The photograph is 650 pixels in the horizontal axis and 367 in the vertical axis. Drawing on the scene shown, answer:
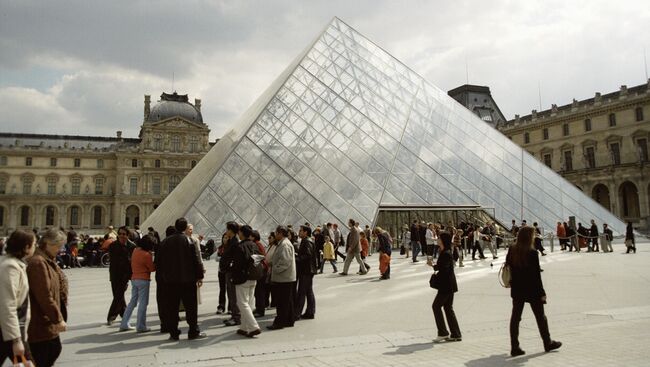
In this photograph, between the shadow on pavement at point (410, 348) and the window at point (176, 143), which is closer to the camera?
the shadow on pavement at point (410, 348)

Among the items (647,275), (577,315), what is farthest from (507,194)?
(577,315)

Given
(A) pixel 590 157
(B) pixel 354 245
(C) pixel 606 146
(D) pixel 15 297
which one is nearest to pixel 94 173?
(A) pixel 590 157

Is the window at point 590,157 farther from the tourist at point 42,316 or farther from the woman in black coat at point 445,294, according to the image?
the tourist at point 42,316

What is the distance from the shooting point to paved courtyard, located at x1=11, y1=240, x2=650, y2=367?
443 centimetres

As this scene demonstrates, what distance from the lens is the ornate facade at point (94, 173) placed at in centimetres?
6956

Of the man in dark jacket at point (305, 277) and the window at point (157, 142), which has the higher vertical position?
the window at point (157, 142)

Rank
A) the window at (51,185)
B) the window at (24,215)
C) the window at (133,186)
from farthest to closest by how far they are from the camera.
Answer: the window at (133,186) < the window at (51,185) < the window at (24,215)

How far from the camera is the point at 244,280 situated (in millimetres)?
5691

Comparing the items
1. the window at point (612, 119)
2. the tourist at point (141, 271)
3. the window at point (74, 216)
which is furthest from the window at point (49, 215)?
the window at point (612, 119)

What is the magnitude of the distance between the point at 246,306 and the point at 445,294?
2383mm

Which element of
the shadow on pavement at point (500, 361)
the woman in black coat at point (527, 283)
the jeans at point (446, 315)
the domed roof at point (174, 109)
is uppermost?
the domed roof at point (174, 109)

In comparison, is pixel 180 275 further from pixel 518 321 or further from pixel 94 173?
pixel 94 173

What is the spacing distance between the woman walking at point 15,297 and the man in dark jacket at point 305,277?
154 inches

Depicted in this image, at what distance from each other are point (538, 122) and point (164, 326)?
57.7m
